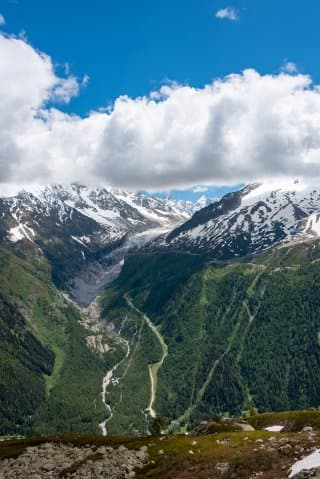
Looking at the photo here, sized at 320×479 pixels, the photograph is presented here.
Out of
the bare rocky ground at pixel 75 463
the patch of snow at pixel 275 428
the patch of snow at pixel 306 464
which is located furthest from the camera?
the patch of snow at pixel 275 428

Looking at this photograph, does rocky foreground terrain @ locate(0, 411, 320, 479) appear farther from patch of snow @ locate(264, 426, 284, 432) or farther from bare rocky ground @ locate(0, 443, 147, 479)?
patch of snow @ locate(264, 426, 284, 432)

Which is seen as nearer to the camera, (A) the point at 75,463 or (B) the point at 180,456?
(B) the point at 180,456

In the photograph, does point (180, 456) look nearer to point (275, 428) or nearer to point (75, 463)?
point (75, 463)

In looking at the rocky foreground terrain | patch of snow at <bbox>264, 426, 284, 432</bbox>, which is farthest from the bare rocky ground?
patch of snow at <bbox>264, 426, 284, 432</bbox>

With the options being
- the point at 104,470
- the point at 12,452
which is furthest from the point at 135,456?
the point at 12,452

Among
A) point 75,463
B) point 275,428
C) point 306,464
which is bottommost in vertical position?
point 275,428

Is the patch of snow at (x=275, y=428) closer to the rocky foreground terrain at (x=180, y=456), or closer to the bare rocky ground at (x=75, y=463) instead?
the rocky foreground terrain at (x=180, y=456)

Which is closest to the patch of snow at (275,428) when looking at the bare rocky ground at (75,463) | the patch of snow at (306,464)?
the bare rocky ground at (75,463)

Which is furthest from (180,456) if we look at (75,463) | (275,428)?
(275,428)

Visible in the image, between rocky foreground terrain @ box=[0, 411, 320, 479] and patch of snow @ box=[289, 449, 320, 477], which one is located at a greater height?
patch of snow @ box=[289, 449, 320, 477]
